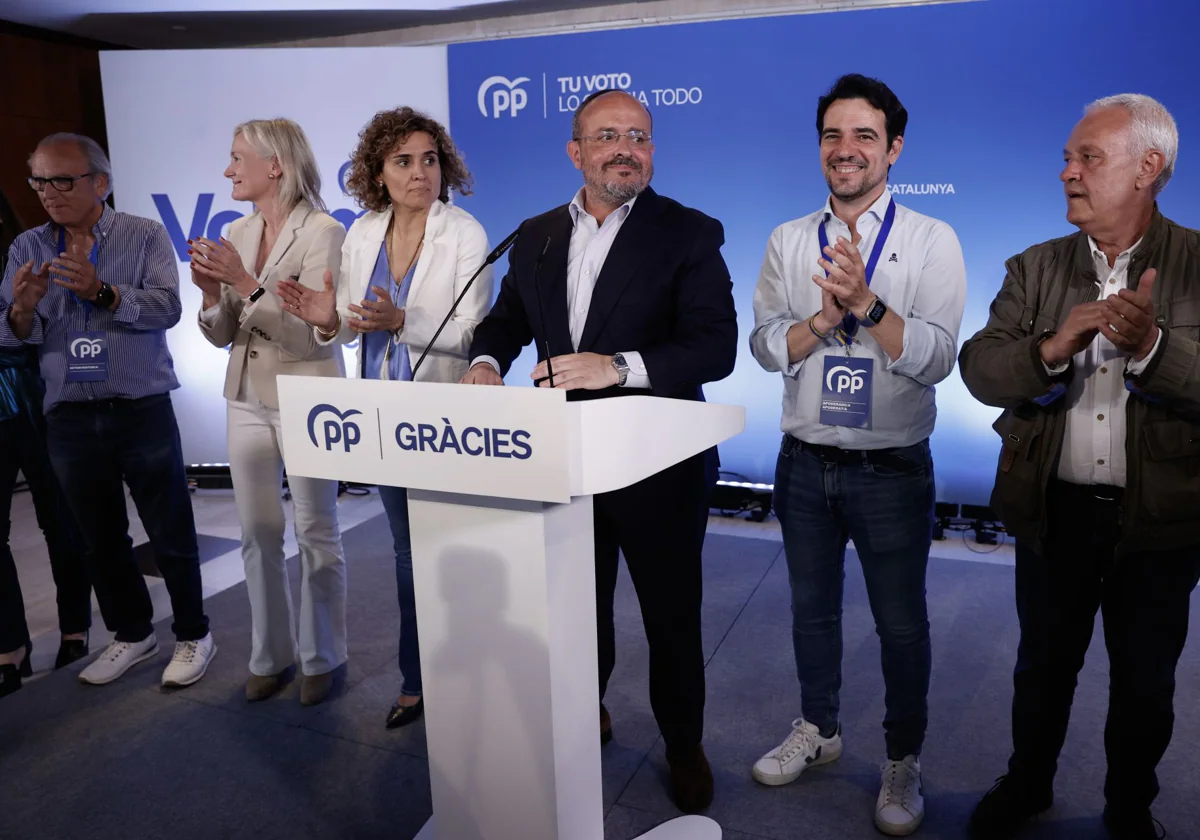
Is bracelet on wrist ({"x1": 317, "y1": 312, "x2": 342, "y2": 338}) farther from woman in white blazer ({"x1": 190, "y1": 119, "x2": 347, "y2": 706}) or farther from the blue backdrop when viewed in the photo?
the blue backdrop

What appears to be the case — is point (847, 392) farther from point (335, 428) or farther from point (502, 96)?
point (502, 96)

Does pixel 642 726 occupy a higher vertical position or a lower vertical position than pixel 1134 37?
lower

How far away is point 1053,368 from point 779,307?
66 centimetres

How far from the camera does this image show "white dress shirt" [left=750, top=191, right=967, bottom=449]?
1.97 meters

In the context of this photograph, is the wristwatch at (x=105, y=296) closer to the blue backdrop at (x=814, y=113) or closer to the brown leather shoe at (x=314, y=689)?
the brown leather shoe at (x=314, y=689)

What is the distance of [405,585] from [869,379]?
1.43 meters

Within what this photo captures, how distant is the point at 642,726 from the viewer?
8.59 ft

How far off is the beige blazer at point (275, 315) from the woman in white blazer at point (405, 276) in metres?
0.08

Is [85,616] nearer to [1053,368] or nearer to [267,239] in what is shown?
[267,239]

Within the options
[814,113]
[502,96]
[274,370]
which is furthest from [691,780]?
[502,96]

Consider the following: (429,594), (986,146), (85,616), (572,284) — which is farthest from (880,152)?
(85,616)

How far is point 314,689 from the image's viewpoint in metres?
2.81

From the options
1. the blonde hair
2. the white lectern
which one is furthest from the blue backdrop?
the white lectern

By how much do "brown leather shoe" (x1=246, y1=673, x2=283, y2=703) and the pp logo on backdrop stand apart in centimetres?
332
